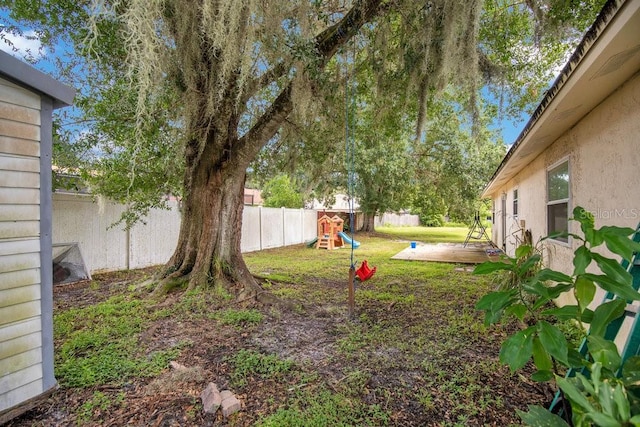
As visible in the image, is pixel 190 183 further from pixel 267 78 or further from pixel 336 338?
pixel 336 338

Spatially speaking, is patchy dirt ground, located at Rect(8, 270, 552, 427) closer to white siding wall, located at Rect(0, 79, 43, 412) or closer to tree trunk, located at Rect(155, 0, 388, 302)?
white siding wall, located at Rect(0, 79, 43, 412)

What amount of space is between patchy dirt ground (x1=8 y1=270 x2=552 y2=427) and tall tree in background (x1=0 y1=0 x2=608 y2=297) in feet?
3.96

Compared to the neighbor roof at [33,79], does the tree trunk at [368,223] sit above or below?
below

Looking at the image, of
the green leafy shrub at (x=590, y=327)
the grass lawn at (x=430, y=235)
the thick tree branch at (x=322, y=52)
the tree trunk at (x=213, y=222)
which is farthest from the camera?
the grass lawn at (x=430, y=235)

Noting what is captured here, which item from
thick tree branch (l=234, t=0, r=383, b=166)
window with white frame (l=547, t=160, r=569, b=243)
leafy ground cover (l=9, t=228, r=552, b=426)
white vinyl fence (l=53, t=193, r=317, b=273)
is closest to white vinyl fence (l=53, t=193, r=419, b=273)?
white vinyl fence (l=53, t=193, r=317, b=273)

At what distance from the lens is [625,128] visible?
2412 millimetres

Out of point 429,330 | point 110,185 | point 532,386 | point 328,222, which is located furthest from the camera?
point 328,222

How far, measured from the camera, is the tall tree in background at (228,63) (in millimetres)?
3023

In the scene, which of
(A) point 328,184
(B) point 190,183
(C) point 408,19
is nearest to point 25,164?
(B) point 190,183

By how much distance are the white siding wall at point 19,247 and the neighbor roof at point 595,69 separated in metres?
3.41

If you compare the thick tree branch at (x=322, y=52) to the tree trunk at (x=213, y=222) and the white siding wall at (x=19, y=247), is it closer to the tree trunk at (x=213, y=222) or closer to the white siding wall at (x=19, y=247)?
the tree trunk at (x=213, y=222)

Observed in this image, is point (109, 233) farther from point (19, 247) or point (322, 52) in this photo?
point (322, 52)

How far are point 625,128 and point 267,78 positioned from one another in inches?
146

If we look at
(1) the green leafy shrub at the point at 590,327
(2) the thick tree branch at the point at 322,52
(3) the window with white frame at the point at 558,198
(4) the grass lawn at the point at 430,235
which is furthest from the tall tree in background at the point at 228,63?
(4) the grass lawn at the point at 430,235
